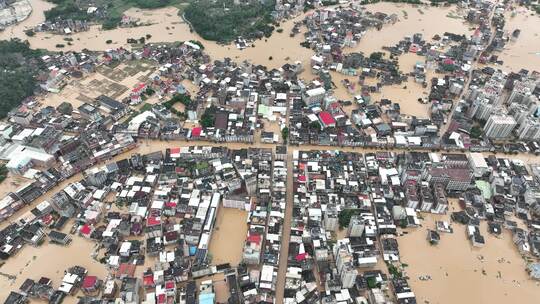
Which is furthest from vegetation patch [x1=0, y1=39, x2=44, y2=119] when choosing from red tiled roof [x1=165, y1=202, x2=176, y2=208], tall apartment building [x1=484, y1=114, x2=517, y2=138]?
tall apartment building [x1=484, y1=114, x2=517, y2=138]

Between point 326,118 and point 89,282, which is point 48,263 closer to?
point 89,282

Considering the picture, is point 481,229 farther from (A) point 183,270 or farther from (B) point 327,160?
(A) point 183,270

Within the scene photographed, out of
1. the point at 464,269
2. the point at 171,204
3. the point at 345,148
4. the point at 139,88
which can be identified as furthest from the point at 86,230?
the point at 464,269

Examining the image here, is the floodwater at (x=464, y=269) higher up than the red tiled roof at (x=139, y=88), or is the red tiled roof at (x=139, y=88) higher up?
the red tiled roof at (x=139, y=88)

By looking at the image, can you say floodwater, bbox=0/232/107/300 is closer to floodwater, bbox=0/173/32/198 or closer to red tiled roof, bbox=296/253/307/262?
floodwater, bbox=0/173/32/198

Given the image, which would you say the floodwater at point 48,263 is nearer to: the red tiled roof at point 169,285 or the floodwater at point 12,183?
the red tiled roof at point 169,285

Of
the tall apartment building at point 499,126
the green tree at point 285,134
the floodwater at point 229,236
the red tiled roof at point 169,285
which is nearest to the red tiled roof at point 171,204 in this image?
the floodwater at point 229,236

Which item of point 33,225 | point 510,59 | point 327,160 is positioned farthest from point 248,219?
point 510,59
